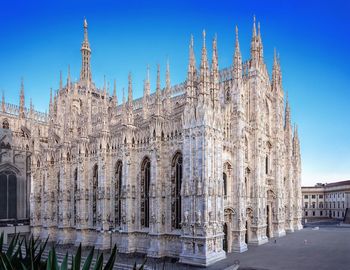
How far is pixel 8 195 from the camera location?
53.6 metres

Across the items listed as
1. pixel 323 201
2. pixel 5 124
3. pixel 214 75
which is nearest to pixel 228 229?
pixel 214 75

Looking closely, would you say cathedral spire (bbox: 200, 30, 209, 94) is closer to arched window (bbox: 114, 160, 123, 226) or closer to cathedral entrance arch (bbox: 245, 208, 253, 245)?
arched window (bbox: 114, 160, 123, 226)

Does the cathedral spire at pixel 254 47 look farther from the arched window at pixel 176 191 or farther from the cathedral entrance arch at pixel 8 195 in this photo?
the cathedral entrance arch at pixel 8 195

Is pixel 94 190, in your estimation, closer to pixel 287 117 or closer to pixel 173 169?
pixel 173 169

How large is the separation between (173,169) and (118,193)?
9.26 m

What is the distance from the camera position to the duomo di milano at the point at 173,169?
3081cm

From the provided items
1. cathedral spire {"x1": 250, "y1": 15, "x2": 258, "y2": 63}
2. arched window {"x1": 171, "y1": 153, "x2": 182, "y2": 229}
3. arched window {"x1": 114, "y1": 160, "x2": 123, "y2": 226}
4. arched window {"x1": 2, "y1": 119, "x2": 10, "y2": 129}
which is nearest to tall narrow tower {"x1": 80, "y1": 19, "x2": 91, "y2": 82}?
arched window {"x1": 2, "y1": 119, "x2": 10, "y2": 129}

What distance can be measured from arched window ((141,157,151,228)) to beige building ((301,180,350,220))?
229 ft

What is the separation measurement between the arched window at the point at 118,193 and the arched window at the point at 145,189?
3641 mm

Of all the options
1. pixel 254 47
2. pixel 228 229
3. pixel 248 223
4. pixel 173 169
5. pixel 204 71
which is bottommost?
pixel 248 223

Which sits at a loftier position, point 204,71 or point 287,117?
point 204,71

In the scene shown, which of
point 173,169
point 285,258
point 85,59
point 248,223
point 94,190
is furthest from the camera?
point 85,59

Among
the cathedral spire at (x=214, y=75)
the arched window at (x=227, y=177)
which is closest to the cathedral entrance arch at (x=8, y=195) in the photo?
the arched window at (x=227, y=177)

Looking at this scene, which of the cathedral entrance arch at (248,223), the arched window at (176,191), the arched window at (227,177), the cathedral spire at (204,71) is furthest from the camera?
the cathedral entrance arch at (248,223)
